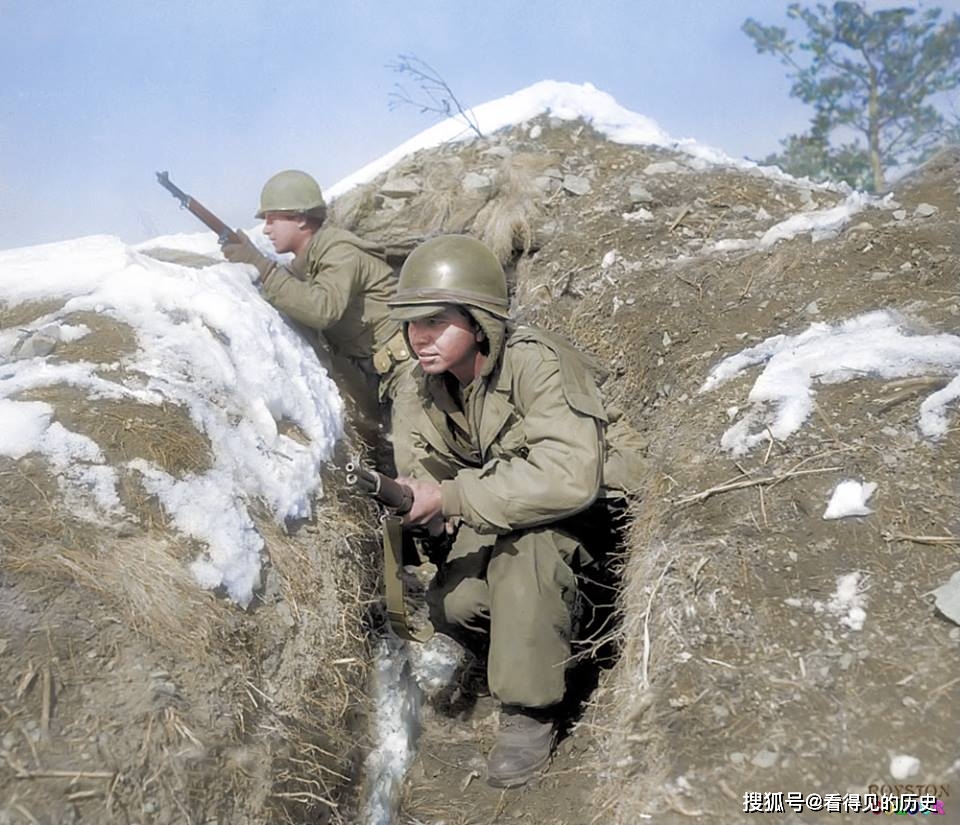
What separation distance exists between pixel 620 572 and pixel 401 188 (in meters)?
4.61

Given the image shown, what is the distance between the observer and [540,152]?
24.5 ft

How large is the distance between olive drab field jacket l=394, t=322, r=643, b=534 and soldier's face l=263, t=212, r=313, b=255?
2036 millimetres

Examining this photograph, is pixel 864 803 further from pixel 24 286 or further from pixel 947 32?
pixel 947 32

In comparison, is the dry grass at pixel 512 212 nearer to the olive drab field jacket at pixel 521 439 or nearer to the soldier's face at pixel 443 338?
the olive drab field jacket at pixel 521 439

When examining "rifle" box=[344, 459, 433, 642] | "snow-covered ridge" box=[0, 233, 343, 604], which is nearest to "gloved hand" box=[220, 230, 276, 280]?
"snow-covered ridge" box=[0, 233, 343, 604]

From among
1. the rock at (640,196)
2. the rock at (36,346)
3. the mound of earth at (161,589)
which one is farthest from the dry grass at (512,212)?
the rock at (36,346)

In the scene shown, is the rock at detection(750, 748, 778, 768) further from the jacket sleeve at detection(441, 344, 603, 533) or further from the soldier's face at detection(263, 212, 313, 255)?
the soldier's face at detection(263, 212, 313, 255)

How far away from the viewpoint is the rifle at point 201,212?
17.4 ft

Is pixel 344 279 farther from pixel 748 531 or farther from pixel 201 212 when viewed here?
pixel 748 531

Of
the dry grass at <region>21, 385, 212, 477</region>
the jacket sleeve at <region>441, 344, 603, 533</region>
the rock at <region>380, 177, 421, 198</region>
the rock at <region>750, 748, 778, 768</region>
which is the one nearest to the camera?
the rock at <region>750, 748, 778, 768</region>

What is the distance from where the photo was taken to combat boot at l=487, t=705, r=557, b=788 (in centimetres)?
360

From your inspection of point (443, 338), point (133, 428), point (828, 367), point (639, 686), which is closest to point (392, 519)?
point (443, 338)

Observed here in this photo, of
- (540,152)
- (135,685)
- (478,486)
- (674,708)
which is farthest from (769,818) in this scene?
(540,152)

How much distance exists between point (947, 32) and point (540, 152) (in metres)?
8.96
